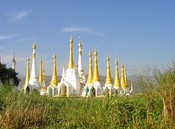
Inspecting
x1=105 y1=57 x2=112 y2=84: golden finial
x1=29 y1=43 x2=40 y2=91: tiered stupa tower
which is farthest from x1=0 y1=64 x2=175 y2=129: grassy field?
x1=29 y1=43 x2=40 y2=91: tiered stupa tower

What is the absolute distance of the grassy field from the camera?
6.12m

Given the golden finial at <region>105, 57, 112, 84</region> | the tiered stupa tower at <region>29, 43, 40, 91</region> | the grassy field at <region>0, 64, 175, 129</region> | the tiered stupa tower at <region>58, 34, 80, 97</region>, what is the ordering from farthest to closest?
the tiered stupa tower at <region>29, 43, 40, 91</region>, the tiered stupa tower at <region>58, 34, 80, 97</region>, the golden finial at <region>105, 57, 112, 84</region>, the grassy field at <region>0, 64, 175, 129</region>

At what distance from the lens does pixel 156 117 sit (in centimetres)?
627

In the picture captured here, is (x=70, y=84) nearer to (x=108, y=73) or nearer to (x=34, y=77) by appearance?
(x=108, y=73)

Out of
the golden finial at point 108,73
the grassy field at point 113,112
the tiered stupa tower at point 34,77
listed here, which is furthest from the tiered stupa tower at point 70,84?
the grassy field at point 113,112

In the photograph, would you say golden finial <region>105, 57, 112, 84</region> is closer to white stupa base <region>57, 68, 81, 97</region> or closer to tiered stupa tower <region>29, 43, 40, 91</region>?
white stupa base <region>57, 68, 81, 97</region>

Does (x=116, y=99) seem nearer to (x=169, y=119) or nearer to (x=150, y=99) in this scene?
(x=150, y=99)

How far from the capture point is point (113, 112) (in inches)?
271

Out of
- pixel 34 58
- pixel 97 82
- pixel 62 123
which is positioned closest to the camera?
pixel 62 123

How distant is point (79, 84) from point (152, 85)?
29349 mm

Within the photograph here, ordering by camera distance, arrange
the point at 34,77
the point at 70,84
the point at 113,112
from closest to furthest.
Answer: the point at 113,112 → the point at 70,84 → the point at 34,77

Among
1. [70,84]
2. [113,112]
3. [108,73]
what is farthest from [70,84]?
[113,112]

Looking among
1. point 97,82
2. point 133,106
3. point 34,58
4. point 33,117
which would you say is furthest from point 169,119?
Answer: point 34,58

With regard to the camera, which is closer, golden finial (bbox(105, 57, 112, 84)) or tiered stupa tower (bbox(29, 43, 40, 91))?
golden finial (bbox(105, 57, 112, 84))
